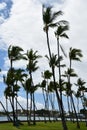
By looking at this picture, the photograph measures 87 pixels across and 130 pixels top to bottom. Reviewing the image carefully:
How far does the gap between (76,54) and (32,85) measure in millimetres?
12513

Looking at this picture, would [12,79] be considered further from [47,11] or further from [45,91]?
[45,91]

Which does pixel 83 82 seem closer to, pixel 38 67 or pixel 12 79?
pixel 38 67

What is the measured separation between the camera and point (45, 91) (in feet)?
290

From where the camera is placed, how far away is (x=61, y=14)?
122 ft

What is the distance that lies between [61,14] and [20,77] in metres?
27.5

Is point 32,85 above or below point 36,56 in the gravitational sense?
below

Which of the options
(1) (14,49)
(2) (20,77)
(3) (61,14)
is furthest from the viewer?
(2) (20,77)

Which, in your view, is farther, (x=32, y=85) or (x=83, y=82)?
(x=83, y=82)

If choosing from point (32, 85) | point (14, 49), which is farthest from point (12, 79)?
point (32, 85)

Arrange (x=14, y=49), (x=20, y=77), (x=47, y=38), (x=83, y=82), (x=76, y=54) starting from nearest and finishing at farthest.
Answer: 1. (x=47, y=38)
2. (x=14, y=49)
3. (x=76, y=54)
4. (x=20, y=77)
5. (x=83, y=82)

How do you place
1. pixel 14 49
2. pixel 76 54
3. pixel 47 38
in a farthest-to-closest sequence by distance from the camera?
pixel 76 54 → pixel 14 49 → pixel 47 38

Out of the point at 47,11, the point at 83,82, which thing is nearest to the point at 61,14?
the point at 47,11

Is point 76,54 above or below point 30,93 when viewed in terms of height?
above

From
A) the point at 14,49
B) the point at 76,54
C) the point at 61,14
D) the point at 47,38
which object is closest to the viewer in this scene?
the point at 61,14
